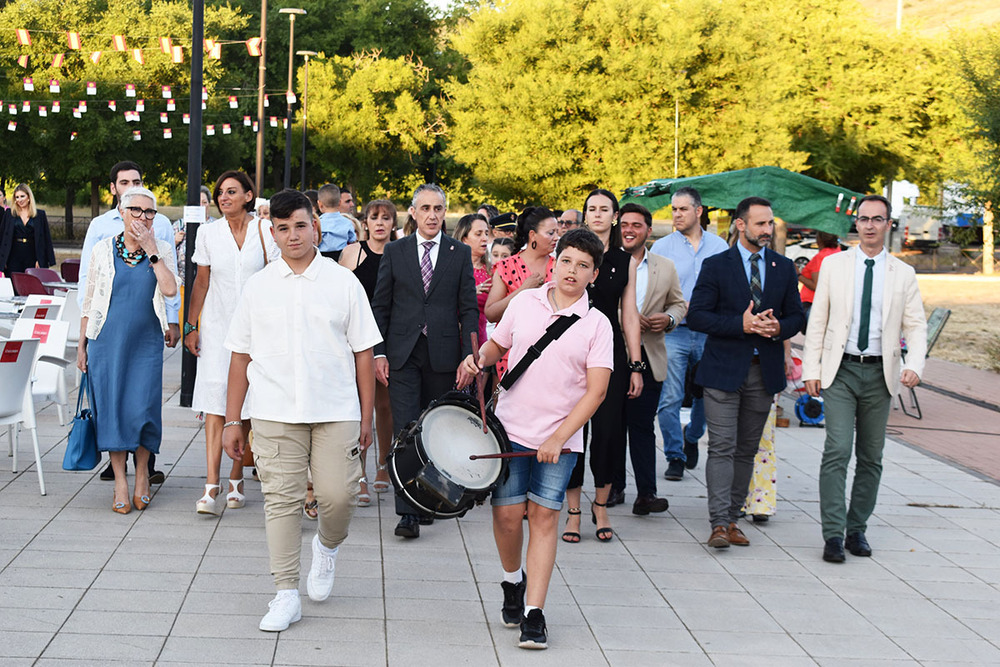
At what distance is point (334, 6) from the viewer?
58938 millimetres

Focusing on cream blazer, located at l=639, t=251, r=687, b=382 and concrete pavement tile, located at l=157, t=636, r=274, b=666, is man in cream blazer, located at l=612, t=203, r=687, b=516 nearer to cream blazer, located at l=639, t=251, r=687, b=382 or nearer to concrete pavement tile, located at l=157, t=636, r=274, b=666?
cream blazer, located at l=639, t=251, r=687, b=382

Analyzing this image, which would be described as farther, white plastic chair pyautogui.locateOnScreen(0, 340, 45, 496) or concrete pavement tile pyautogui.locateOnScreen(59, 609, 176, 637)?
white plastic chair pyautogui.locateOnScreen(0, 340, 45, 496)

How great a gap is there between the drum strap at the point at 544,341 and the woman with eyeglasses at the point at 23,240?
11177 mm

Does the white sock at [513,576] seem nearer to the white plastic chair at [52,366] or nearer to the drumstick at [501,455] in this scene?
the drumstick at [501,455]

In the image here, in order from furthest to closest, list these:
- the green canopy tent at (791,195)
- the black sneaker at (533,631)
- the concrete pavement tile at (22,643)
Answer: the green canopy tent at (791,195)
the black sneaker at (533,631)
the concrete pavement tile at (22,643)

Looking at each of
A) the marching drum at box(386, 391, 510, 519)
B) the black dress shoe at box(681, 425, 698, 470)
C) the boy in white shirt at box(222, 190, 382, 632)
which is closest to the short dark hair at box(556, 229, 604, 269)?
the marching drum at box(386, 391, 510, 519)

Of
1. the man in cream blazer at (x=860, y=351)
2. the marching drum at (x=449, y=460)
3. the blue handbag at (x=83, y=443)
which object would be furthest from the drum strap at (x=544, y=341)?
the blue handbag at (x=83, y=443)

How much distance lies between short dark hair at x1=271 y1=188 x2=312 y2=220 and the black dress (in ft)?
6.70

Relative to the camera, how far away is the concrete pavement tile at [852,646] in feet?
17.2

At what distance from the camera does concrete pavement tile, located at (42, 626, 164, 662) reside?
185 inches

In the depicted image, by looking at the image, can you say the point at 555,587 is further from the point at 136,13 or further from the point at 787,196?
the point at 136,13

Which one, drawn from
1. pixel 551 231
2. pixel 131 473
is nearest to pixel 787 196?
pixel 551 231

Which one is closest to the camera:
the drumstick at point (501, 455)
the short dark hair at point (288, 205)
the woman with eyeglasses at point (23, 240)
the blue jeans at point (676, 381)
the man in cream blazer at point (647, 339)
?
the drumstick at point (501, 455)

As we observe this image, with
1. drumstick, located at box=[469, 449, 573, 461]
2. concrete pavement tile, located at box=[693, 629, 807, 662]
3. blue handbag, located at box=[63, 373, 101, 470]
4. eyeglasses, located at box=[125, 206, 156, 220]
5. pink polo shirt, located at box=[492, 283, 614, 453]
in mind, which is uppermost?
eyeglasses, located at box=[125, 206, 156, 220]
